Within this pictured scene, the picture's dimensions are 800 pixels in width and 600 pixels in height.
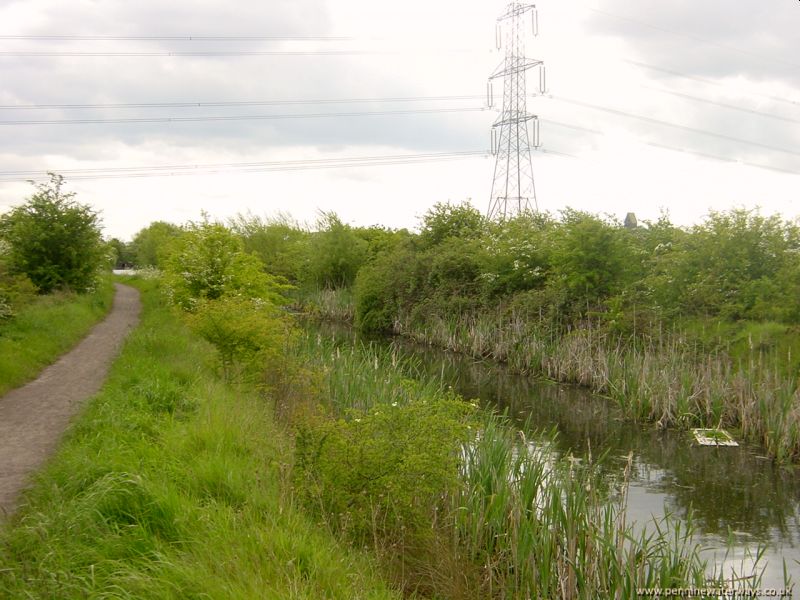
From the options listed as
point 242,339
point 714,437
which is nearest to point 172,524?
point 242,339

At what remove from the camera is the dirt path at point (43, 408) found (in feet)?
25.4

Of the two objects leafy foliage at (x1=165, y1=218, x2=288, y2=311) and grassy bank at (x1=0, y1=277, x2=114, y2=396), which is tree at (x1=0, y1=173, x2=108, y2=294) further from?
leafy foliage at (x1=165, y1=218, x2=288, y2=311)

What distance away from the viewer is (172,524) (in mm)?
6012

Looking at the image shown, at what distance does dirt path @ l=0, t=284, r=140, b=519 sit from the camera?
25.4ft

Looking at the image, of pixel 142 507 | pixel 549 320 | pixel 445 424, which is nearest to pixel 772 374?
pixel 549 320

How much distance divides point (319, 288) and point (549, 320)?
74.9 feet

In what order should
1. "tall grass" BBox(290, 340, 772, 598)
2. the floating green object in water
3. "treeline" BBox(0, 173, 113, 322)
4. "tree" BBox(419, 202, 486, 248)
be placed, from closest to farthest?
"tall grass" BBox(290, 340, 772, 598), the floating green object in water, "treeline" BBox(0, 173, 113, 322), "tree" BBox(419, 202, 486, 248)

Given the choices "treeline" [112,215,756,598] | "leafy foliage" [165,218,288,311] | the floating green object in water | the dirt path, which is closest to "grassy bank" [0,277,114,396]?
the dirt path

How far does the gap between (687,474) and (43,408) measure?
9.84 metres

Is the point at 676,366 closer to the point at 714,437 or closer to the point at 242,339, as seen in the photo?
the point at 714,437

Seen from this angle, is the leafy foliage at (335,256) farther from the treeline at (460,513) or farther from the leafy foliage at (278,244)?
the treeline at (460,513)

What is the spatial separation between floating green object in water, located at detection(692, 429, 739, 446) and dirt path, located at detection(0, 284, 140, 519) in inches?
410

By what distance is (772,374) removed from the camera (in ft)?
48.6

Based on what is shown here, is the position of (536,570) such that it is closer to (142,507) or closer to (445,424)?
(445,424)
